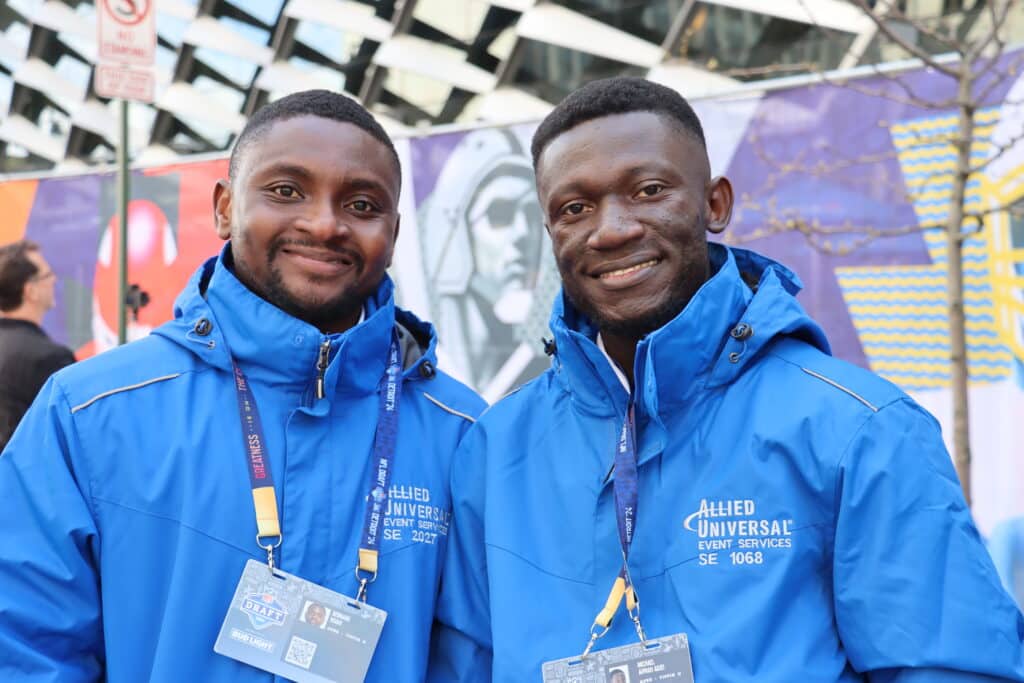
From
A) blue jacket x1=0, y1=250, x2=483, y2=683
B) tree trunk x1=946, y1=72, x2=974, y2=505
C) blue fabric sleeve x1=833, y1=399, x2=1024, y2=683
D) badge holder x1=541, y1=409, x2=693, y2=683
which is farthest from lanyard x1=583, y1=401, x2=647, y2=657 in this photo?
tree trunk x1=946, y1=72, x2=974, y2=505

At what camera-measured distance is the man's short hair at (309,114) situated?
2.31 m

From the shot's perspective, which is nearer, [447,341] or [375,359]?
[375,359]

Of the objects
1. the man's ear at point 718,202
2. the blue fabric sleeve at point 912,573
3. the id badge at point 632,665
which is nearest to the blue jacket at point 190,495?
the id badge at point 632,665

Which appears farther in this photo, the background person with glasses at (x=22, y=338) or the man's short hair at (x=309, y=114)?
the background person with glasses at (x=22, y=338)

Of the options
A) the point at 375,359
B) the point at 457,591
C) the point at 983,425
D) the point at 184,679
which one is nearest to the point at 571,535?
the point at 457,591

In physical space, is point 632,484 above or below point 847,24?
below

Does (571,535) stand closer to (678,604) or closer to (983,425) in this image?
(678,604)

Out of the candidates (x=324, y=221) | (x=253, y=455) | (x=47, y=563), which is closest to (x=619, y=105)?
(x=324, y=221)

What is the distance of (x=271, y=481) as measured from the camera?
207cm

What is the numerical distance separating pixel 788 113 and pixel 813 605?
3.58 metres

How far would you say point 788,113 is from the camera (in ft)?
16.0

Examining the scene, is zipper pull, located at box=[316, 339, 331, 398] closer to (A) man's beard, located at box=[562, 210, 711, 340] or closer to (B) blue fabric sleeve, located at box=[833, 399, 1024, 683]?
(A) man's beard, located at box=[562, 210, 711, 340]

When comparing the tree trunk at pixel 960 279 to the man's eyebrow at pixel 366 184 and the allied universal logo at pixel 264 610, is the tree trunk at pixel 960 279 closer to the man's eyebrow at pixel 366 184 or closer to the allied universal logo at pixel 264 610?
the man's eyebrow at pixel 366 184

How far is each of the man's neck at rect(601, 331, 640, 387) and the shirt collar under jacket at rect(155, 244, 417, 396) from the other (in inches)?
20.8
